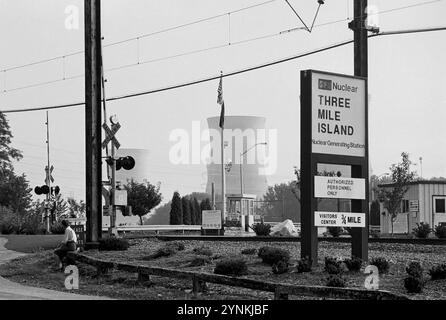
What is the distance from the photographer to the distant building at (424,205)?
5675 cm

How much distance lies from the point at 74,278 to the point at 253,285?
19.7ft

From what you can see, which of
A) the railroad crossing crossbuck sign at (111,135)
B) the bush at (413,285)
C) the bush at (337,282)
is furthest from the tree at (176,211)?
the bush at (413,285)

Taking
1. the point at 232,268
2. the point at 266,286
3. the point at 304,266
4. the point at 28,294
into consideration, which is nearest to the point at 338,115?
the point at 304,266

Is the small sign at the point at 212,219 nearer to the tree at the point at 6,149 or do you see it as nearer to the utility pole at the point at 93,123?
the utility pole at the point at 93,123

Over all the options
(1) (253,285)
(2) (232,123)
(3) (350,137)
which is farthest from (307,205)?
(2) (232,123)

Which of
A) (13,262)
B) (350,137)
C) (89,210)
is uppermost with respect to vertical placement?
(350,137)

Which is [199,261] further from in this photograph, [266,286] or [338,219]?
[266,286]

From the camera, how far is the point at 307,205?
64.1ft

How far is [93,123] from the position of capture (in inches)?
1093

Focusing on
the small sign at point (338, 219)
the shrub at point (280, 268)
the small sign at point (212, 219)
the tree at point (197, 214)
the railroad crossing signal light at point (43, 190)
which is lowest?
the tree at point (197, 214)

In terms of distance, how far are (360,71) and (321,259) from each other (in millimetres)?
6095

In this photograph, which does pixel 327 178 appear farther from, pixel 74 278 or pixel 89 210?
pixel 89 210

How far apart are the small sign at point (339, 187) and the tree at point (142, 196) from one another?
71129 mm
